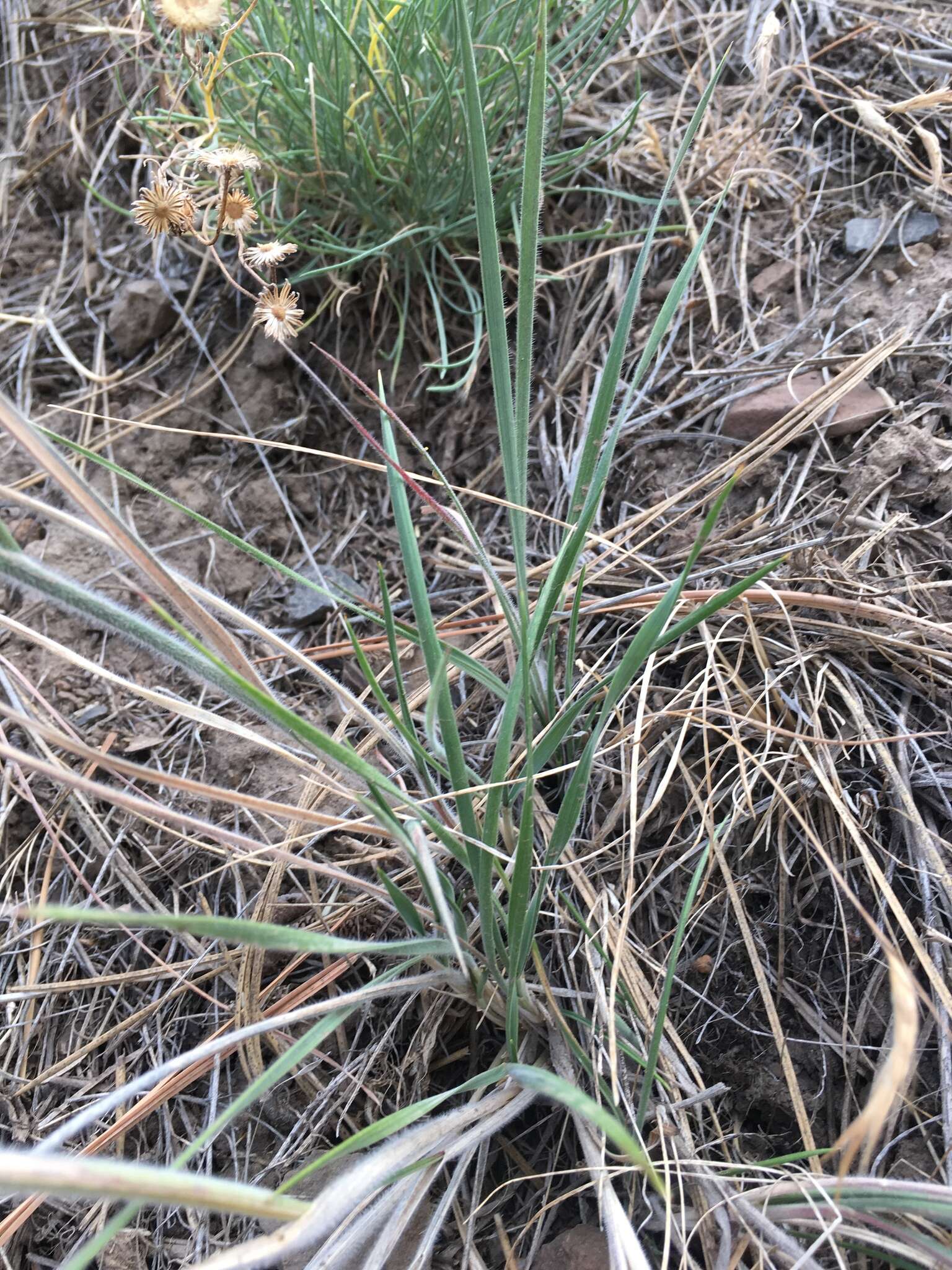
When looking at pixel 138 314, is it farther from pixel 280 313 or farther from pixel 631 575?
pixel 631 575

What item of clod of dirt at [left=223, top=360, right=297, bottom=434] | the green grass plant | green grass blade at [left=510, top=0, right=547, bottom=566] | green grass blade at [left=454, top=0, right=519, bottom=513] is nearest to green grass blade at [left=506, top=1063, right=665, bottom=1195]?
the green grass plant

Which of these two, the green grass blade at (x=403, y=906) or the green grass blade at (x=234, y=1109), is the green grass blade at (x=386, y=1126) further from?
the green grass blade at (x=403, y=906)

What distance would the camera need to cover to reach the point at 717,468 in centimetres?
122

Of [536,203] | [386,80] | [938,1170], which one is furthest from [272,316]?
[938,1170]

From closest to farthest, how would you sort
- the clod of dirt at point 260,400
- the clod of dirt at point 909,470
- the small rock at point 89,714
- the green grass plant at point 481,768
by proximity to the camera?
1. the green grass plant at point 481,768
2. the clod of dirt at point 909,470
3. the small rock at point 89,714
4. the clod of dirt at point 260,400

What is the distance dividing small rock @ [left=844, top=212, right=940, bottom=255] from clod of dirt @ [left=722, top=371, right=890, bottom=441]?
268mm

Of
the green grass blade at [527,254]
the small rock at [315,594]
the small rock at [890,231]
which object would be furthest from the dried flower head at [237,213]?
the small rock at [890,231]

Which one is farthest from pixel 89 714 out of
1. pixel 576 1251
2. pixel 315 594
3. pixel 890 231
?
pixel 890 231

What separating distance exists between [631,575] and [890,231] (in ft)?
2.36

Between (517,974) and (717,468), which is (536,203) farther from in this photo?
(517,974)

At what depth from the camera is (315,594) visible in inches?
52.5

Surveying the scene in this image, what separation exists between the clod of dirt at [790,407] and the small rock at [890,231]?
27 centimetres

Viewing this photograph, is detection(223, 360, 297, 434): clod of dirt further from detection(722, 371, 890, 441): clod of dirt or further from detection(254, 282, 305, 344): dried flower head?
detection(722, 371, 890, 441): clod of dirt

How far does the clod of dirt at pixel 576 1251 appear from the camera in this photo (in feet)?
2.60
